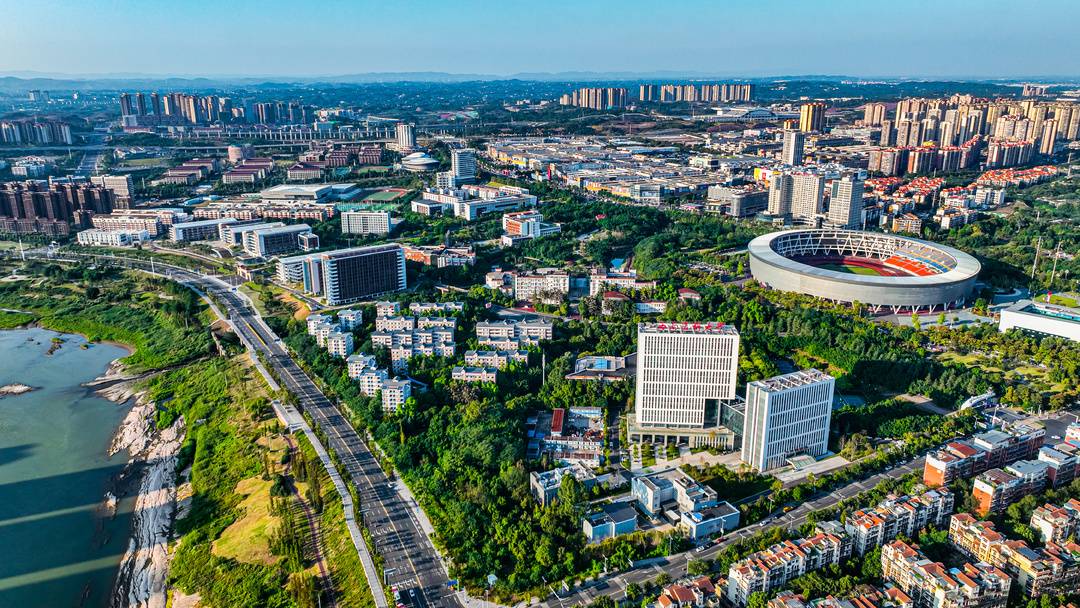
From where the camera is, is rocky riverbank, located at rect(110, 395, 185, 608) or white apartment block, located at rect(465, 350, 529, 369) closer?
rocky riverbank, located at rect(110, 395, 185, 608)

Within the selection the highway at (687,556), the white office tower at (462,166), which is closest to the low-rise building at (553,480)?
the highway at (687,556)

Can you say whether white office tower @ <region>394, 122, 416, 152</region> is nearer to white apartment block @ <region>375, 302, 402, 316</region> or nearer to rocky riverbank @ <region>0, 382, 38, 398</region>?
white apartment block @ <region>375, 302, 402, 316</region>

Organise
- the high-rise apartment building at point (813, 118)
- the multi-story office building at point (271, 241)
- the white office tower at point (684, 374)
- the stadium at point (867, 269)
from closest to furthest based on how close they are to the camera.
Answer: the white office tower at point (684, 374)
the stadium at point (867, 269)
the multi-story office building at point (271, 241)
the high-rise apartment building at point (813, 118)

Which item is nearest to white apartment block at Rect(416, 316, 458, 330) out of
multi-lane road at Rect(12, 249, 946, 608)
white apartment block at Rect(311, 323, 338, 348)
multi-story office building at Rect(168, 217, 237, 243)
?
white apartment block at Rect(311, 323, 338, 348)

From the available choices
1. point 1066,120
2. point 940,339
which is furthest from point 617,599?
point 1066,120

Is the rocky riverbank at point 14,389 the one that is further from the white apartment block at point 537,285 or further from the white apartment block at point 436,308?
the white apartment block at point 537,285

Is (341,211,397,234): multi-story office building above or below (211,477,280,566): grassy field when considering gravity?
above

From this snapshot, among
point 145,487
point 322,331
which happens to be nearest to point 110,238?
point 322,331
